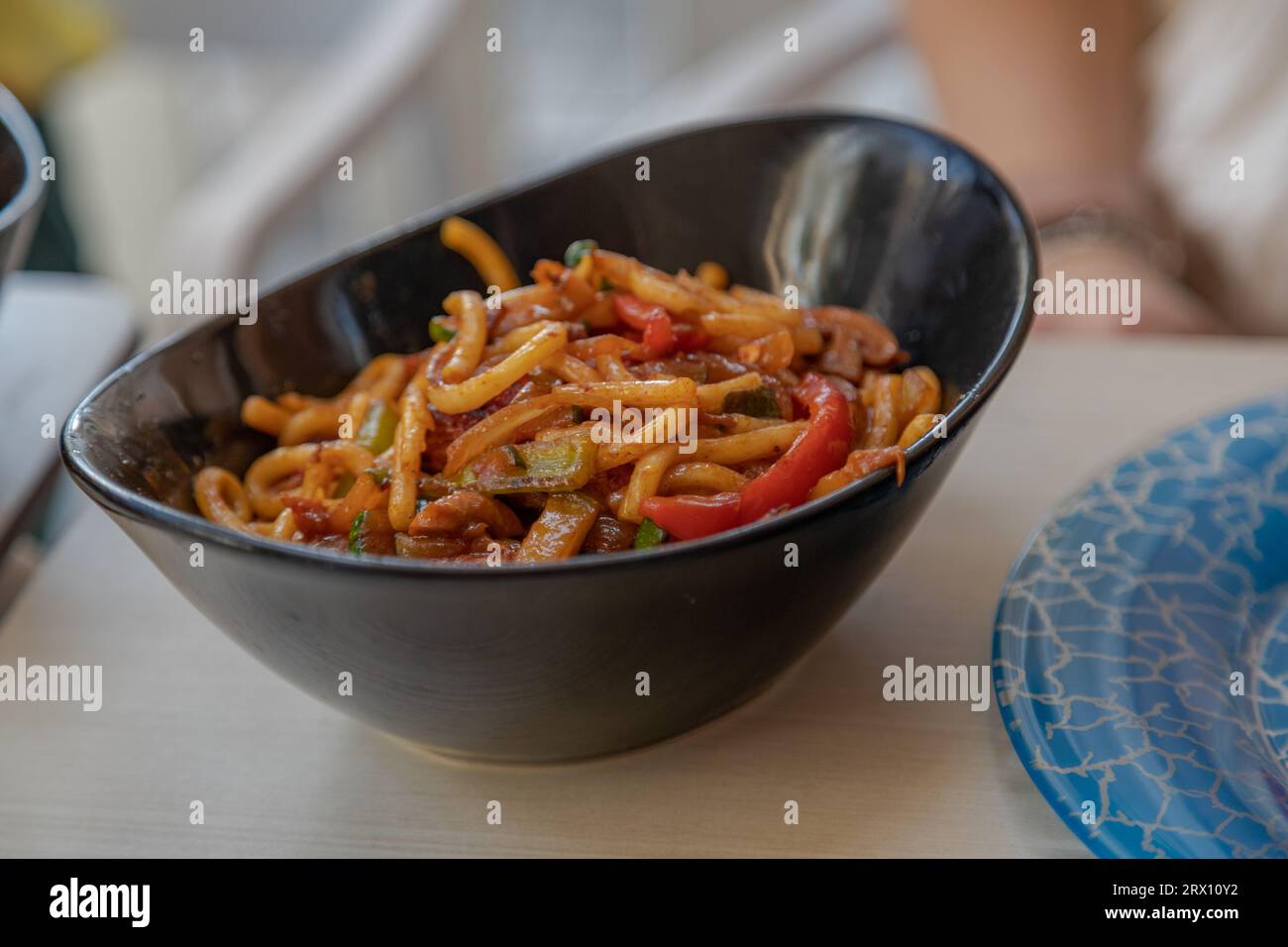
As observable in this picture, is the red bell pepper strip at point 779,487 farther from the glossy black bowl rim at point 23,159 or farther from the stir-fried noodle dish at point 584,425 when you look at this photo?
the glossy black bowl rim at point 23,159

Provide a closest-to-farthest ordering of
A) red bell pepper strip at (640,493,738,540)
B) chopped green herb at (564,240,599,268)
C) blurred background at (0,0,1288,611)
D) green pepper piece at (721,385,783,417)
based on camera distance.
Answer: red bell pepper strip at (640,493,738,540), green pepper piece at (721,385,783,417), chopped green herb at (564,240,599,268), blurred background at (0,0,1288,611)

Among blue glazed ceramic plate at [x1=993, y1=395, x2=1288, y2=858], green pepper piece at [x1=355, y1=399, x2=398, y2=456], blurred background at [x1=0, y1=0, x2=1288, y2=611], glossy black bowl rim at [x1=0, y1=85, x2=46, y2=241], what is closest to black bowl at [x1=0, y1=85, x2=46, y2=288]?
glossy black bowl rim at [x1=0, y1=85, x2=46, y2=241]

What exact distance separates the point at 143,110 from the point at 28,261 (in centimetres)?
72

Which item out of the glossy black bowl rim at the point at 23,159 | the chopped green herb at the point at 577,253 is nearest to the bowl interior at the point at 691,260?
the chopped green herb at the point at 577,253

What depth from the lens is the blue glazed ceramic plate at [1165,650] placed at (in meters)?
0.68

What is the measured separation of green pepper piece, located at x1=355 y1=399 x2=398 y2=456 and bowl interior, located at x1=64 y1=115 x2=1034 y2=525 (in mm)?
95

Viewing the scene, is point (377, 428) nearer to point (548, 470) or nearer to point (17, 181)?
point (548, 470)

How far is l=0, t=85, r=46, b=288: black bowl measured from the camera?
3.16 feet

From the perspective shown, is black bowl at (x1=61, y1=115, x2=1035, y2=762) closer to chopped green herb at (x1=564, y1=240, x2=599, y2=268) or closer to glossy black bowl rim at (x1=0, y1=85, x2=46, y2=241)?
chopped green herb at (x1=564, y1=240, x2=599, y2=268)

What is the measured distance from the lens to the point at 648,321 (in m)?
0.87

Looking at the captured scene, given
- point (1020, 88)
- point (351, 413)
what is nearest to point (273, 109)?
point (1020, 88)

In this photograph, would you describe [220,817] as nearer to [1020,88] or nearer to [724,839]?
[724,839]

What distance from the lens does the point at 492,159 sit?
2578 millimetres

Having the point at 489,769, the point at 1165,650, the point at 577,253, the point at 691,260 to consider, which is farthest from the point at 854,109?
the point at 489,769
